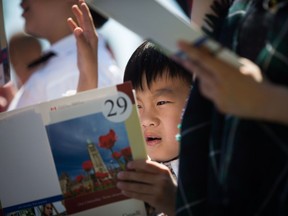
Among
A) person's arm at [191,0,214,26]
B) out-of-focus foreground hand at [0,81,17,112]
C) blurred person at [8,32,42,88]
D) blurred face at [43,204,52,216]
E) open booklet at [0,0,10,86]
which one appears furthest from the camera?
blurred person at [8,32,42,88]

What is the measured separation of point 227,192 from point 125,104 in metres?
0.41

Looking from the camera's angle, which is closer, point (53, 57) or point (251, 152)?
point (251, 152)

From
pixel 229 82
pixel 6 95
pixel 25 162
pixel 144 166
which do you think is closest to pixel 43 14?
pixel 6 95

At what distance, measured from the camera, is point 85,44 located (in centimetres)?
179

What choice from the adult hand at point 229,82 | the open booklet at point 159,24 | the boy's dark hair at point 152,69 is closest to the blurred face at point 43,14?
the boy's dark hair at point 152,69

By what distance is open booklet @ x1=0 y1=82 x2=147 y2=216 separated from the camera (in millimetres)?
1191

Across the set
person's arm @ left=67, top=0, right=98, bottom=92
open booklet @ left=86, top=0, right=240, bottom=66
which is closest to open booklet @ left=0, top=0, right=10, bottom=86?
person's arm @ left=67, top=0, right=98, bottom=92

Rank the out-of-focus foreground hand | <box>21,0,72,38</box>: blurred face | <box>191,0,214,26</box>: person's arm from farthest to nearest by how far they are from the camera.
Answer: <box>21,0,72,38</box>: blurred face < the out-of-focus foreground hand < <box>191,0,214,26</box>: person's arm

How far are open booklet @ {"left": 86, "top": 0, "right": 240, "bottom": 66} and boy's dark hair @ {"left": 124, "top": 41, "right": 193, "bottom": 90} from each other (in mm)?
904

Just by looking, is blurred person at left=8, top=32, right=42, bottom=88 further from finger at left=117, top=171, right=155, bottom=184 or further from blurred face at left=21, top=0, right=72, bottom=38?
finger at left=117, top=171, right=155, bottom=184

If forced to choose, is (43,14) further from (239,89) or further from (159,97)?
(239,89)

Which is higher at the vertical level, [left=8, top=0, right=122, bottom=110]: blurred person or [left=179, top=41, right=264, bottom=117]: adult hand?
[left=179, top=41, right=264, bottom=117]: adult hand

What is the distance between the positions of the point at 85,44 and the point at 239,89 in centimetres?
114

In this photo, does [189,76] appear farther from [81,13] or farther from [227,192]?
[227,192]
